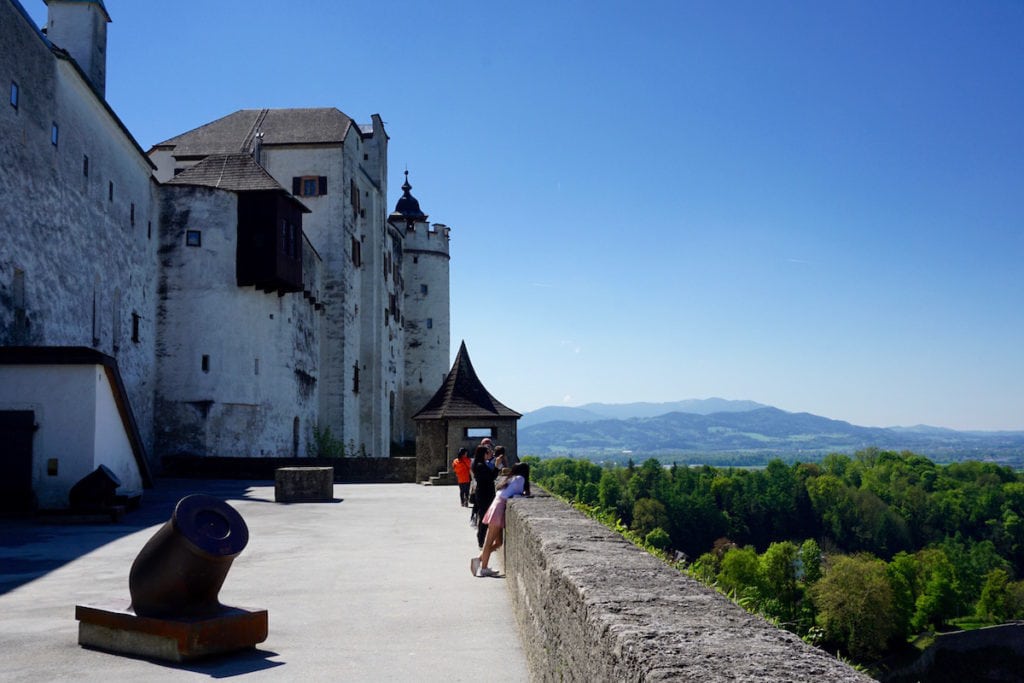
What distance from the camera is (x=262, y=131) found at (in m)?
46.8

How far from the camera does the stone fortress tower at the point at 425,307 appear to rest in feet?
207

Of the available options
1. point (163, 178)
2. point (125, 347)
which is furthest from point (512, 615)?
point (163, 178)

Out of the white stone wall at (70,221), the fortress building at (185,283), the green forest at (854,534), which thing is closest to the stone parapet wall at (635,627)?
the fortress building at (185,283)

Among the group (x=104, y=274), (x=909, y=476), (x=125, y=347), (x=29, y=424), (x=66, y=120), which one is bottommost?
(x=909, y=476)

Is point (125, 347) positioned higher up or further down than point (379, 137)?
further down

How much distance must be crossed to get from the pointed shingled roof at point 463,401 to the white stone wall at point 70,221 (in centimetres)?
1067

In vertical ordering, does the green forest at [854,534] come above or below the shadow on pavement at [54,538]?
below

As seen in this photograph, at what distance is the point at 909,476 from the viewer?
161m

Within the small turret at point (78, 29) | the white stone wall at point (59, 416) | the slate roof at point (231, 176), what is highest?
the small turret at point (78, 29)

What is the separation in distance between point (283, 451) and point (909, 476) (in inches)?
5846

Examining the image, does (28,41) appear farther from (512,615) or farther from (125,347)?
(512,615)

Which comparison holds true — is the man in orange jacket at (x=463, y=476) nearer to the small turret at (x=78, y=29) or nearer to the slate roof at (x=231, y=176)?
the slate roof at (x=231, y=176)

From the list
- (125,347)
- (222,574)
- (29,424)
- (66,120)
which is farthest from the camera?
(125,347)

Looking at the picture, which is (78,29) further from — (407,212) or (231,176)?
(407,212)
